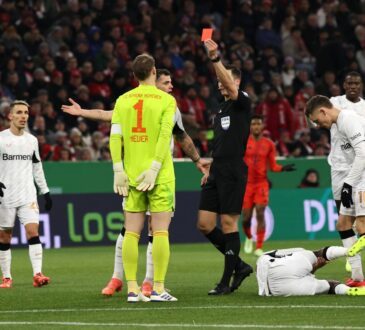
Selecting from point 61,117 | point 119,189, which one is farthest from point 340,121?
point 61,117

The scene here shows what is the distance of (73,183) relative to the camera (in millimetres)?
25031

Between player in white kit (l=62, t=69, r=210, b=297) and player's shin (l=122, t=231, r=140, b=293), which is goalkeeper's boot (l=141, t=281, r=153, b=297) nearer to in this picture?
player in white kit (l=62, t=69, r=210, b=297)

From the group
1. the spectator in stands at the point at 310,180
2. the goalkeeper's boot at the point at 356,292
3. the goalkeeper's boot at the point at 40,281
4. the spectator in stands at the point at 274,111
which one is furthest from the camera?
the spectator in stands at the point at 274,111

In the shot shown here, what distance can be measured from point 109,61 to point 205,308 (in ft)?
57.7

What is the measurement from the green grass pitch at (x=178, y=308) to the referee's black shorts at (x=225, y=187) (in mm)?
931

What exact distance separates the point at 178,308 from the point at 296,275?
59.8 inches

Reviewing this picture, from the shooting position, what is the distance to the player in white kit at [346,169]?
1332cm

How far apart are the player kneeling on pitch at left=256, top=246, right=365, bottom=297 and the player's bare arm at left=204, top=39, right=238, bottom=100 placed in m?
1.77

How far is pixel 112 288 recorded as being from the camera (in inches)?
521

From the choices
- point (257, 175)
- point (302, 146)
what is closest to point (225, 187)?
point (257, 175)

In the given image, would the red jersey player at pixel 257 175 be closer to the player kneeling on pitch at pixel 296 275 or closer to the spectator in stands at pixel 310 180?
the spectator in stands at pixel 310 180

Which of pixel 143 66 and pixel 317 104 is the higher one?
pixel 143 66

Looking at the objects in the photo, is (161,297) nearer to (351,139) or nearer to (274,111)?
(351,139)

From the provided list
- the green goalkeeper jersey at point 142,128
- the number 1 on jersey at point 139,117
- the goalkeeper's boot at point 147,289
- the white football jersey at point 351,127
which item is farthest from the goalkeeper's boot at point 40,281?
the white football jersey at point 351,127
